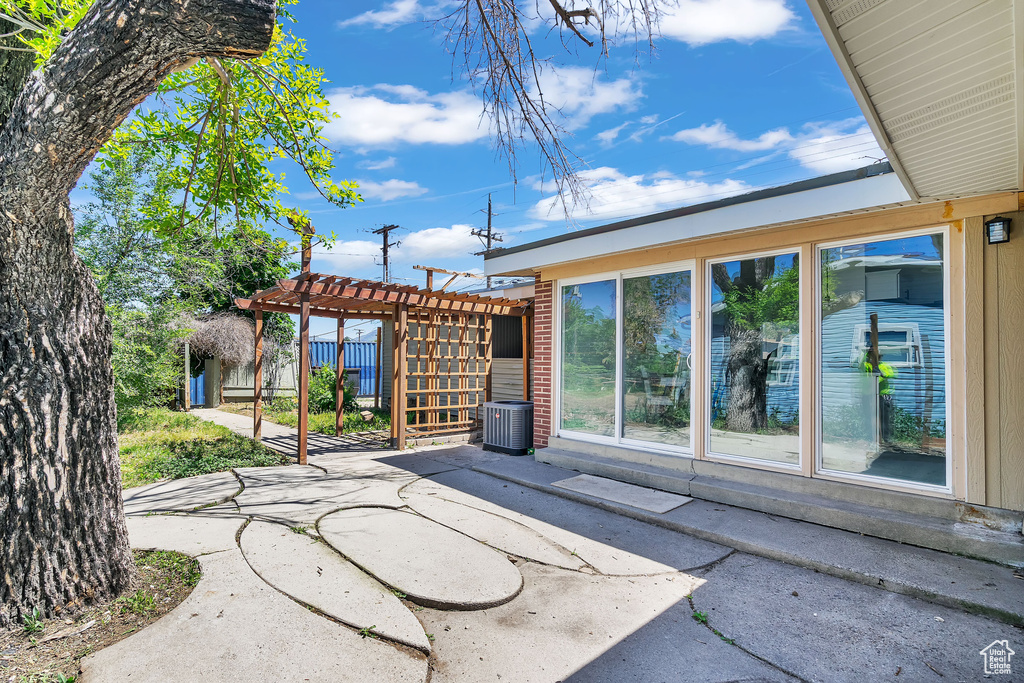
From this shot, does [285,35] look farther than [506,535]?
Yes

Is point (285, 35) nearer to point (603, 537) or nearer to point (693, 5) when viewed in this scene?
point (693, 5)

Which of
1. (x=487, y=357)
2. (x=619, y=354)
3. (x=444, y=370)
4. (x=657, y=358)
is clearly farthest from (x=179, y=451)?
(x=657, y=358)

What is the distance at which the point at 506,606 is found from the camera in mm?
3039

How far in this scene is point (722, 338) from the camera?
17.6ft

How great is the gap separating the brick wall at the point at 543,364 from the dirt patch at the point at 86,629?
14.8ft

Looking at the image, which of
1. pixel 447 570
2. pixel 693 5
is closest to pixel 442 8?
pixel 693 5

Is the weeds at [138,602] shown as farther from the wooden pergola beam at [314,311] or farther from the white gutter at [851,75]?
the wooden pergola beam at [314,311]

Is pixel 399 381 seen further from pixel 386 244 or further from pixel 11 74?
pixel 386 244

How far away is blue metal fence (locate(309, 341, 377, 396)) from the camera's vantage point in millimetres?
17188

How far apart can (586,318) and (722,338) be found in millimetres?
1828

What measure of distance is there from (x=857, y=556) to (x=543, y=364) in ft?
13.7

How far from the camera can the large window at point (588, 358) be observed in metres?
6.39

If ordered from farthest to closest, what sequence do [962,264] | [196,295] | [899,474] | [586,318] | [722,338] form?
[196,295], [586,318], [722,338], [899,474], [962,264]

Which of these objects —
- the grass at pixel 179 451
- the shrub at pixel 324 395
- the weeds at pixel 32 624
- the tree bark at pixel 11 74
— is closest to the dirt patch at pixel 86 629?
the weeds at pixel 32 624
